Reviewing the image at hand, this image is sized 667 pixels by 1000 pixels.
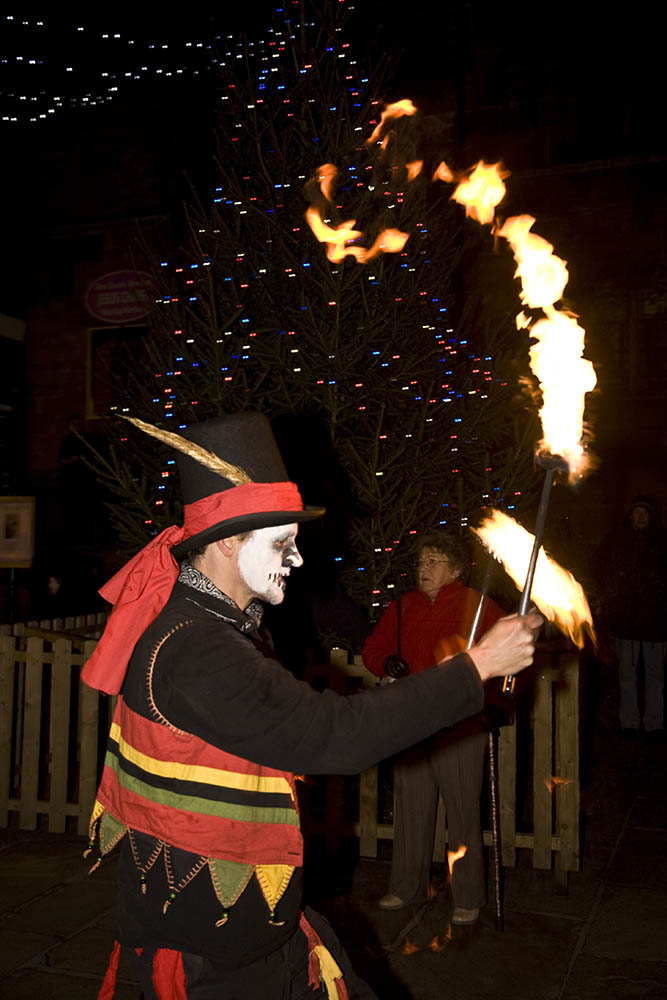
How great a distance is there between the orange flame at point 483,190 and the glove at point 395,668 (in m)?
7.26

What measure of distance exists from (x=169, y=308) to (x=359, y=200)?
169 centimetres

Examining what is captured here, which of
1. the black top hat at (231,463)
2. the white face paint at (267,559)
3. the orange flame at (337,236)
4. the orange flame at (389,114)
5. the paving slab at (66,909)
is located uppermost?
the orange flame at (389,114)

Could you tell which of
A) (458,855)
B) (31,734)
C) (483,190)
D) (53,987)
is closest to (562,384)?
(458,855)

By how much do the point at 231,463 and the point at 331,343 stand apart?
4417 millimetres

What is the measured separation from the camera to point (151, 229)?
1608 centimetres

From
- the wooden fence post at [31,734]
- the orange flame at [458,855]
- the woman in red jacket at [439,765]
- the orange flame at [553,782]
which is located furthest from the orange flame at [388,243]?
the orange flame at [458,855]

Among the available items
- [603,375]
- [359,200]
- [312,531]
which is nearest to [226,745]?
[312,531]

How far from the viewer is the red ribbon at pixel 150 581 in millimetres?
2477

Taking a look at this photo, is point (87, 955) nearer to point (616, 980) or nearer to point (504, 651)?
point (616, 980)

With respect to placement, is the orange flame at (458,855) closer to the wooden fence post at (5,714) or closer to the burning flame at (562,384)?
the burning flame at (562,384)

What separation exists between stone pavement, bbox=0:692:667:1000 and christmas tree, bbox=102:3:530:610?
2.26 metres

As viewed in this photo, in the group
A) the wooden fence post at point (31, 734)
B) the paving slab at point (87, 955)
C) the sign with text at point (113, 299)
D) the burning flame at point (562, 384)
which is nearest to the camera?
the burning flame at point (562, 384)

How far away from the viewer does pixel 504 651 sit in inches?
88.7

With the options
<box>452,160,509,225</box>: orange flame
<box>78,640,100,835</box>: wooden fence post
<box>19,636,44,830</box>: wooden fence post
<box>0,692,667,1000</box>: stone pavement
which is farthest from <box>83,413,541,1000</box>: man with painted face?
<box>452,160,509,225</box>: orange flame
